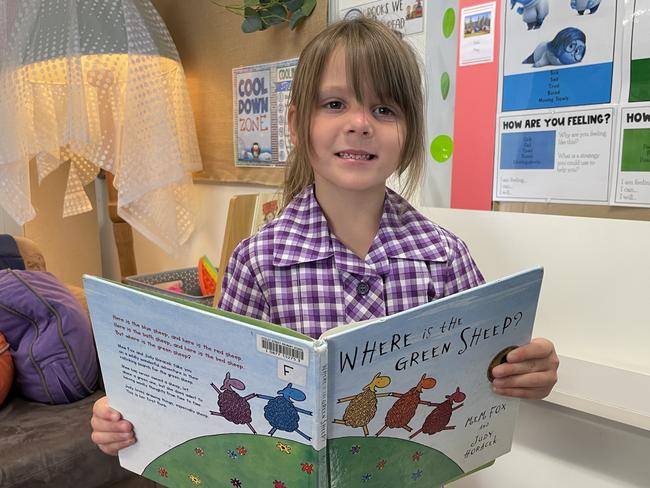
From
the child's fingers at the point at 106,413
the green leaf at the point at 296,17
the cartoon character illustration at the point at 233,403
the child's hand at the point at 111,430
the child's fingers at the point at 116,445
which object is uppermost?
the green leaf at the point at 296,17

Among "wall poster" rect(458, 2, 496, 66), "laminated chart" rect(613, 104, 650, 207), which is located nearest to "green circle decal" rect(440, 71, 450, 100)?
"wall poster" rect(458, 2, 496, 66)

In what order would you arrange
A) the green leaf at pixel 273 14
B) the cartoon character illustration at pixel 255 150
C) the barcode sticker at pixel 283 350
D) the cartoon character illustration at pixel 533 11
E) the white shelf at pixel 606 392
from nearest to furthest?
1. the barcode sticker at pixel 283 350
2. the white shelf at pixel 606 392
3. the cartoon character illustration at pixel 533 11
4. the green leaf at pixel 273 14
5. the cartoon character illustration at pixel 255 150

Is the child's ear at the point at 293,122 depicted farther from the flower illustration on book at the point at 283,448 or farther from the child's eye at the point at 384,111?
the flower illustration on book at the point at 283,448

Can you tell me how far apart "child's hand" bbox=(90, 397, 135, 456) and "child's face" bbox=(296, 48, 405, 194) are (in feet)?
1.17

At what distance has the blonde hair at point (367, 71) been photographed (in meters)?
0.64

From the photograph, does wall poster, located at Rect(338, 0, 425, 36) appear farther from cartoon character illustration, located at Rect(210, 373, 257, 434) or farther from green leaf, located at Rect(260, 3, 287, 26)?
cartoon character illustration, located at Rect(210, 373, 257, 434)

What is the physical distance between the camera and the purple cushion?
117cm

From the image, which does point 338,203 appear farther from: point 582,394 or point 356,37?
point 582,394

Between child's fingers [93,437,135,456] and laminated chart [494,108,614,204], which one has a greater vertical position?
laminated chart [494,108,614,204]

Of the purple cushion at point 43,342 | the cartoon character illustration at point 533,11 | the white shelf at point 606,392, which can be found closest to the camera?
the white shelf at point 606,392

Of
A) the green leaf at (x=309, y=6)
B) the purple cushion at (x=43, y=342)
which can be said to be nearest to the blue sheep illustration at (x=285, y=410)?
the purple cushion at (x=43, y=342)

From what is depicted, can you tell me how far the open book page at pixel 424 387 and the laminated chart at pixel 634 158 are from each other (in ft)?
1.30

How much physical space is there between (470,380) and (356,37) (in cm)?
41

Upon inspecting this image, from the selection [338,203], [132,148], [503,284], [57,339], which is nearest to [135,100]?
[132,148]
